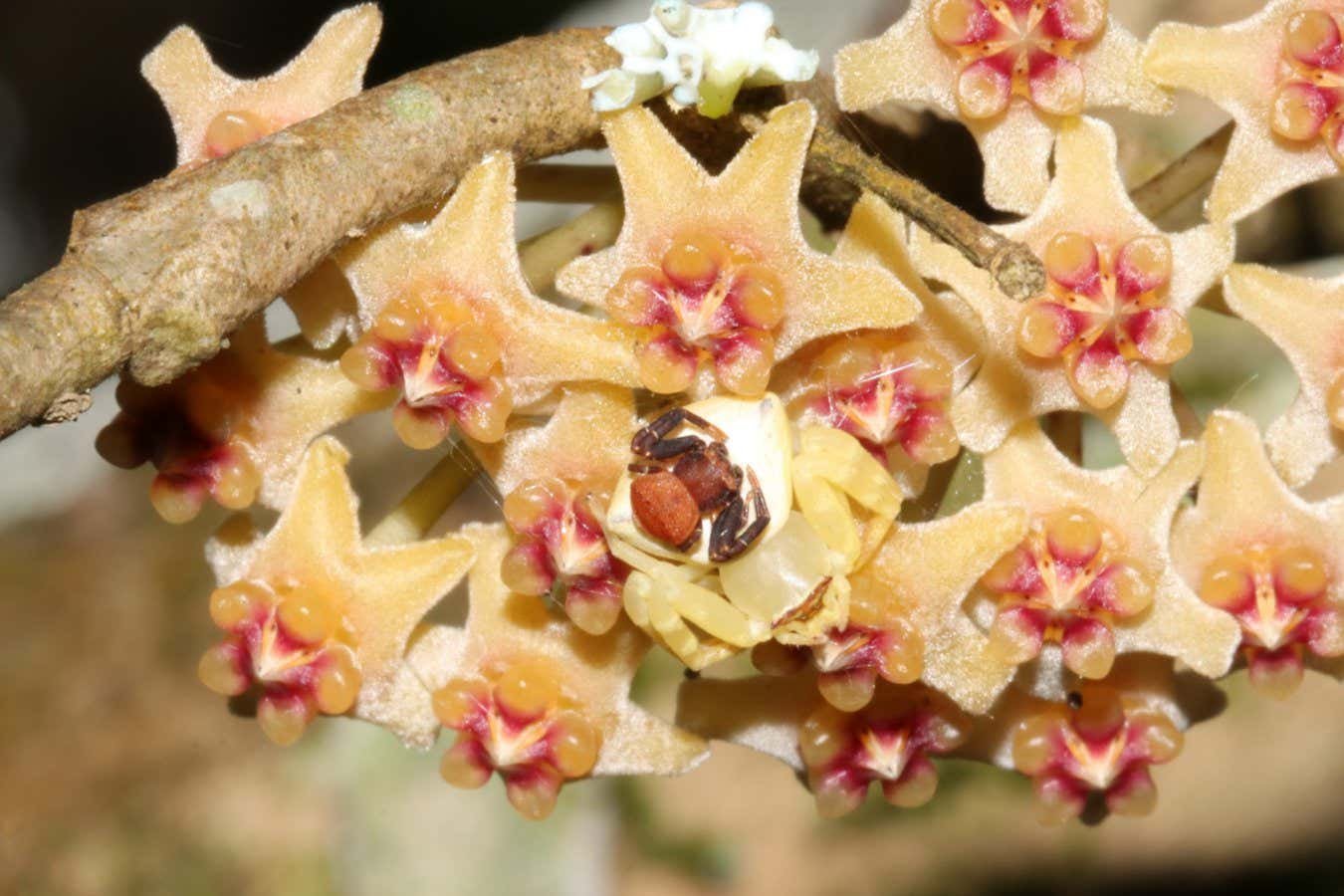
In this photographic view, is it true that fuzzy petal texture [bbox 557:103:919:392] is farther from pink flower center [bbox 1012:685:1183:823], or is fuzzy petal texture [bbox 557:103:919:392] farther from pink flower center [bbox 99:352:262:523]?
pink flower center [bbox 1012:685:1183:823]

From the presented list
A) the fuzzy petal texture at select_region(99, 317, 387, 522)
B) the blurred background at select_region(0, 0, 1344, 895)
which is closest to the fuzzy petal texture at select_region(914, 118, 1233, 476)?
the fuzzy petal texture at select_region(99, 317, 387, 522)

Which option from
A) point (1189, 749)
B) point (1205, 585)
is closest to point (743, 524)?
point (1205, 585)

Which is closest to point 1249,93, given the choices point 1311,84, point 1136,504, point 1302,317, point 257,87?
point 1311,84

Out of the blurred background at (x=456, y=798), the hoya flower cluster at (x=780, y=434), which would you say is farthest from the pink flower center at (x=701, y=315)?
the blurred background at (x=456, y=798)

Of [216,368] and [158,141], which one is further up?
[216,368]

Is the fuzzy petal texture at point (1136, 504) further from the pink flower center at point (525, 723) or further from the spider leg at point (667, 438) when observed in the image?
the pink flower center at point (525, 723)

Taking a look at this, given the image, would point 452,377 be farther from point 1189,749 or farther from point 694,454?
point 1189,749
